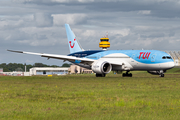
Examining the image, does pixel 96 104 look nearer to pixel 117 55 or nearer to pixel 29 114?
pixel 29 114

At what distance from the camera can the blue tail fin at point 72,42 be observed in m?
64.1

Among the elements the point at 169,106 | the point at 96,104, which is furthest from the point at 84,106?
the point at 169,106

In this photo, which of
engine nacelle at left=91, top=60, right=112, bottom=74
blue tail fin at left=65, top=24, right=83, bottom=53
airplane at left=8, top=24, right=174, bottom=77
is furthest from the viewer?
blue tail fin at left=65, top=24, right=83, bottom=53

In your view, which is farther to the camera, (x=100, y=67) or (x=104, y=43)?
(x=104, y=43)

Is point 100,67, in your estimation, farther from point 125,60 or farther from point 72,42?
point 72,42

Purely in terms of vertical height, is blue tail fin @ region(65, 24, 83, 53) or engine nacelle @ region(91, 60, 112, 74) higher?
blue tail fin @ region(65, 24, 83, 53)

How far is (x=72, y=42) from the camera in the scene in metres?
64.9

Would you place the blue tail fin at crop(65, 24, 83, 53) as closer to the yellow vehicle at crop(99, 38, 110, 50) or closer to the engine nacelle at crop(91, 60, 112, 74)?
the engine nacelle at crop(91, 60, 112, 74)

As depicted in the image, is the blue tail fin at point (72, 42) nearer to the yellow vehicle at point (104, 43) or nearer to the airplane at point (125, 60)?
Result: the airplane at point (125, 60)

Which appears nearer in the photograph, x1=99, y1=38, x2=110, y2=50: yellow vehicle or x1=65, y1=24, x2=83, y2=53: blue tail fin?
x1=65, y1=24, x2=83, y2=53: blue tail fin

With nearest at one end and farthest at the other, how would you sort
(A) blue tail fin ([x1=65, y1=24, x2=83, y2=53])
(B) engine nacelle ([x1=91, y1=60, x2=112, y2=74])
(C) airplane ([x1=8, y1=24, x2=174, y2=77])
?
1. (C) airplane ([x1=8, y1=24, x2=174, y2=77])
2. (B) engine nacelle ([x1=91, y1=60, x2=112, y2=74])
3. (A) blue tail fin ([x1=65, y1=24, x2=83, y2=53])

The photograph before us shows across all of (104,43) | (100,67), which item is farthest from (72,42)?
(104,43)

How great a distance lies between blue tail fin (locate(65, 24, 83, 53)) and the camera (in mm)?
64062

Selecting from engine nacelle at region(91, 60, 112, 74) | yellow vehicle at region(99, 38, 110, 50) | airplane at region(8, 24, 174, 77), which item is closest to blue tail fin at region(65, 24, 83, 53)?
airplane at region(8, 24, 174, 77)
